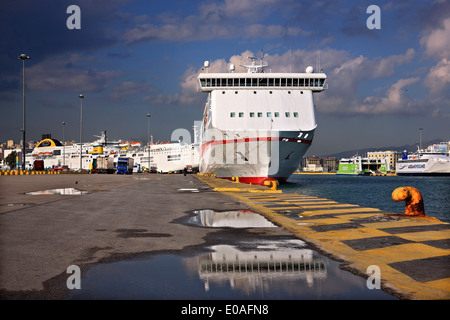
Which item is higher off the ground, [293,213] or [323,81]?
[323,81]

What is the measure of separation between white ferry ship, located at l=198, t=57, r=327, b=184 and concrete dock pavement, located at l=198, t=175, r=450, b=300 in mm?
29246

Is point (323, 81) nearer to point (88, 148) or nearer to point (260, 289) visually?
point (260, 289)

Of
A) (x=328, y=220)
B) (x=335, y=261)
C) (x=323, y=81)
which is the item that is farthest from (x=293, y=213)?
(x=323, y=81)

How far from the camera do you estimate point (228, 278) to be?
4145 millimetres

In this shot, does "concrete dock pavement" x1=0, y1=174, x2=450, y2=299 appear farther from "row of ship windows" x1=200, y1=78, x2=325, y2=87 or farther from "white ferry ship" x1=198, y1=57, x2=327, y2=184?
"row of ship windows" x1=200, y1=78, x2=325, y2=87

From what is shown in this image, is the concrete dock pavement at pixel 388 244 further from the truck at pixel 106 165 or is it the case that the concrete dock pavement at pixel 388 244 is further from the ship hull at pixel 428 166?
the ship hull at pixel 428 166

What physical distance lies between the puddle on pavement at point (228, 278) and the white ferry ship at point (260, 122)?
34.1 meters

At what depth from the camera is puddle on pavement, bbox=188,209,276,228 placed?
8.31m

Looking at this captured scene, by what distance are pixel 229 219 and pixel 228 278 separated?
5.15 m

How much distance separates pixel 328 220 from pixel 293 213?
59.2 inches

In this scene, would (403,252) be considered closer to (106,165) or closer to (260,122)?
(260,122)

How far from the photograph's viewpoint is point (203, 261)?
16.2 feet

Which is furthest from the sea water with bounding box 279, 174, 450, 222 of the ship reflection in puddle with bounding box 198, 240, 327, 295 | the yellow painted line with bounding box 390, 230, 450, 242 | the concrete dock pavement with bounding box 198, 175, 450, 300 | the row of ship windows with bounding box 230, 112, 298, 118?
the ship reflection in puddle with bounding box 198, 240, 327, 295
